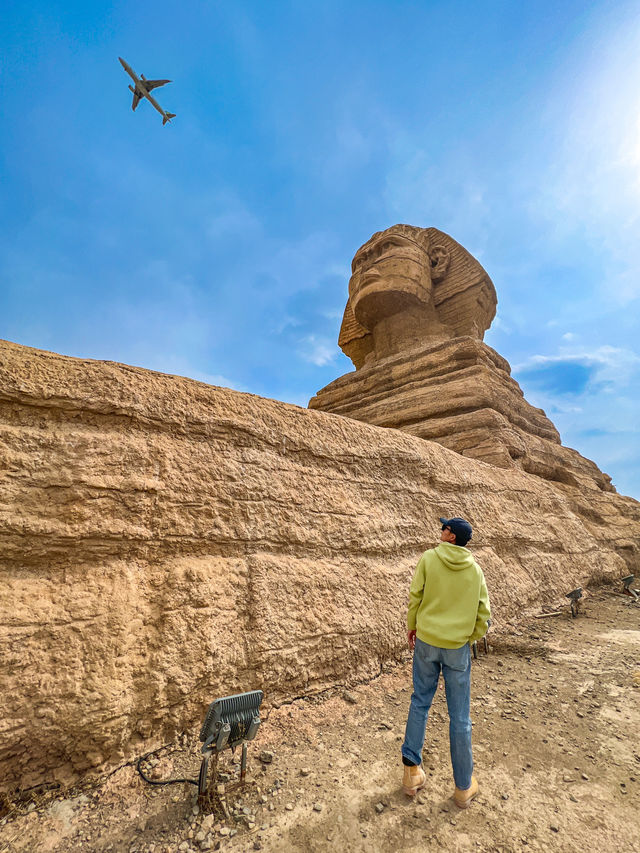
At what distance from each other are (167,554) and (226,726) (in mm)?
1421

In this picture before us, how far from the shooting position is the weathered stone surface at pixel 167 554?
8.59 ft

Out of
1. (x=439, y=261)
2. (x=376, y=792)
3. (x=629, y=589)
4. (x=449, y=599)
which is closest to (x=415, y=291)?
(x=439, y=261)

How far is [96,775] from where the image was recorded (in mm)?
2541

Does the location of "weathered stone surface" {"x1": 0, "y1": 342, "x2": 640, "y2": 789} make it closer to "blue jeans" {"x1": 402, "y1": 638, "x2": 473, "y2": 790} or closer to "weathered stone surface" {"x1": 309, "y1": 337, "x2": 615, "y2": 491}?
"blue jeans" {"x1": 402, "y1": 638, "x2": 473, "y2": 790}

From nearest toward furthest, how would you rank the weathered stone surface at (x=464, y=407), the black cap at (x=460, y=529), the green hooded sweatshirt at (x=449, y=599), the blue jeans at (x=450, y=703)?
the blue jeans at (x=450, y=703) < the green hooded sweatshirt at (x=449, y=599) < the black cap at (x=460, y=529) < the weathered stone surface at (x=464, y=407)

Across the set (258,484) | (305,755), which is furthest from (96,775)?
(258,484)

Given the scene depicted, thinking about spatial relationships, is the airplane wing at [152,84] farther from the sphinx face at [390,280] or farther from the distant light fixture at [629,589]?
the distant light fixture at [629,589]

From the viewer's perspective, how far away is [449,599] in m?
2.60

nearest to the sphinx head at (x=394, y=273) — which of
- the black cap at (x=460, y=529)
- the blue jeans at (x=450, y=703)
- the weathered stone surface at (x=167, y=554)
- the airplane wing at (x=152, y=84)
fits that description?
the weathered stone surface at (x=167, y=554)

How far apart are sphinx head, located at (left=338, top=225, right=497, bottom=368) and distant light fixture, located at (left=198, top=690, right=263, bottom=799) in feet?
33.1

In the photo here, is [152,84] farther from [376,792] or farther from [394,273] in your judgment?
[376,792]

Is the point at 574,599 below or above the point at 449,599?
below

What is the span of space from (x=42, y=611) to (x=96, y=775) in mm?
1083

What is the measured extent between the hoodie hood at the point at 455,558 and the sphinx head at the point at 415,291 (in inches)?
362
